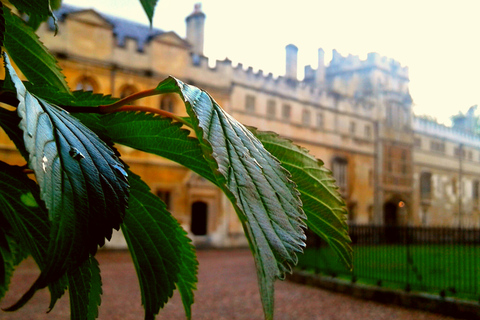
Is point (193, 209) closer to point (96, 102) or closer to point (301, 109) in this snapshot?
point (301, 109)

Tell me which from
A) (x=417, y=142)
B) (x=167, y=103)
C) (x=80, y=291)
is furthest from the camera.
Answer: (x=417, y=142)

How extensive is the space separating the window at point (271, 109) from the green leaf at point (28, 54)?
22.5m

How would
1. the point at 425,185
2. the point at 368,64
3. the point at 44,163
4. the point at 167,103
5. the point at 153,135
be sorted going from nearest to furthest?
the point at 44,163
the point at 153,135
the point at 167,103
the point at 368,64
the point at 425,185

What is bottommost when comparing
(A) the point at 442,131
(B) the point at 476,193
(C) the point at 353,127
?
(B) the point at 476,193

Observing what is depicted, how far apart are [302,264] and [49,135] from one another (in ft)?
37.0

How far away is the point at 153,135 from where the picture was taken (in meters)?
0.62

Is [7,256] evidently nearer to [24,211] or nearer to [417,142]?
[24,211]

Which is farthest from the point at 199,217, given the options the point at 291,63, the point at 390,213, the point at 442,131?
the point at 442,131

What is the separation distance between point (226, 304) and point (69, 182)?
7854 millimetres

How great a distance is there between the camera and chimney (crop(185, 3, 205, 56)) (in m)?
22.1

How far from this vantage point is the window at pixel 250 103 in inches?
871

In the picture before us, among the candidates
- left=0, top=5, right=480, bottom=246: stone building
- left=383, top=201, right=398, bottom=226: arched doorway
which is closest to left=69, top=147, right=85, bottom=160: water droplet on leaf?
left=0, top=5, right=480, bottom=246: stone building

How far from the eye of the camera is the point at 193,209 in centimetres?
2030

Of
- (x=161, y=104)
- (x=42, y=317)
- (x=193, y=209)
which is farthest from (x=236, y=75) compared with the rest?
(x=42, y=317)
